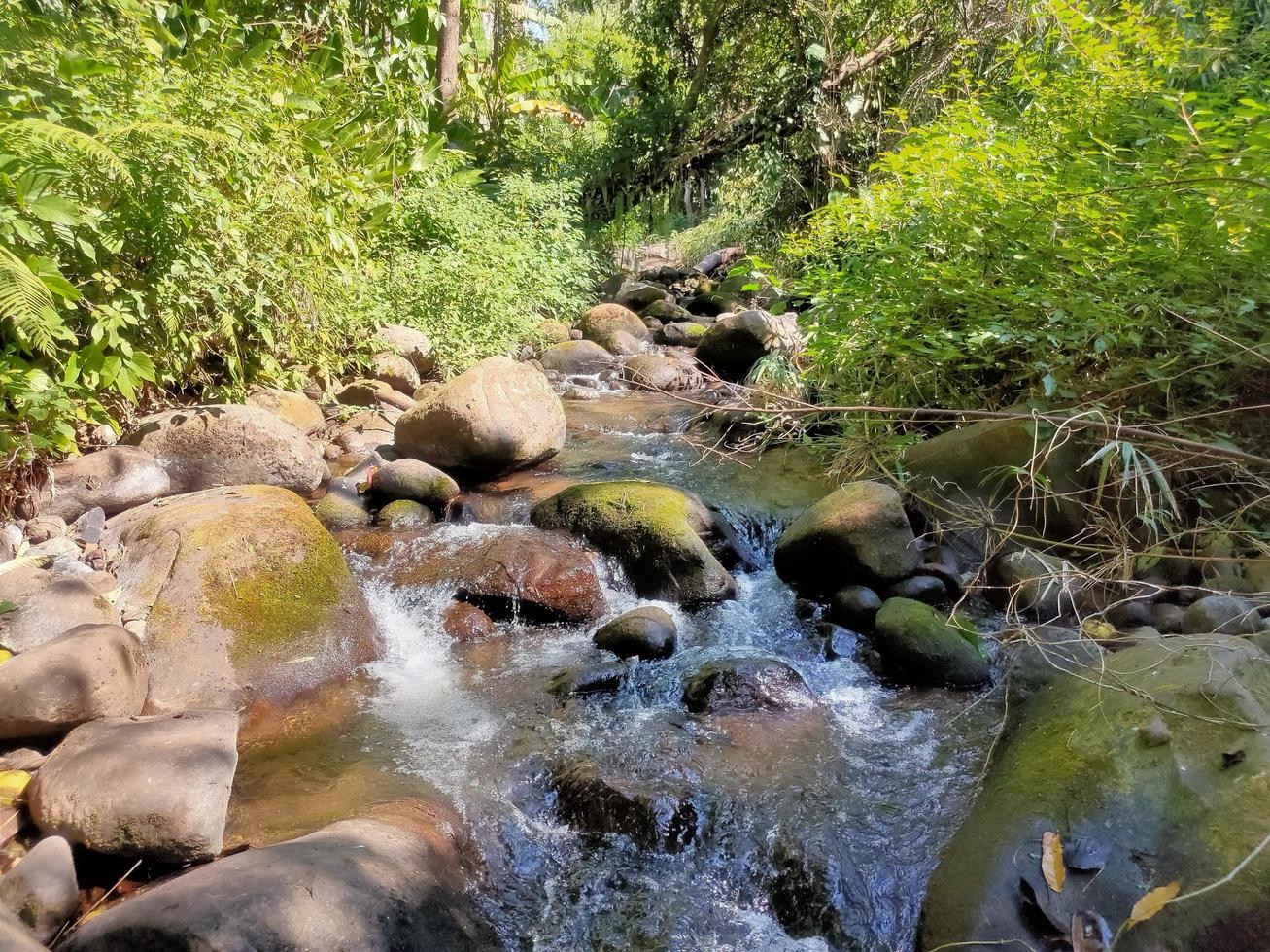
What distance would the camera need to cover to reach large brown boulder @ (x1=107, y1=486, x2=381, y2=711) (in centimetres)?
380

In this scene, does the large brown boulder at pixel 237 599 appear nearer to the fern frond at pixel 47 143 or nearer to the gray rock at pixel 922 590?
the fern frond at pixel 47 143

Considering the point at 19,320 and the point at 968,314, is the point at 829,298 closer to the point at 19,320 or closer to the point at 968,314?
the point at 968,314

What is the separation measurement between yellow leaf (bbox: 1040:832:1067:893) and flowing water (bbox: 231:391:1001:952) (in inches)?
20.4

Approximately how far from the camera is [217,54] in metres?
5.86

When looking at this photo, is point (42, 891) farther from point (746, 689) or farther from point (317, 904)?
point (746, 689)

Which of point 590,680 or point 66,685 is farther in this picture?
point 590,680

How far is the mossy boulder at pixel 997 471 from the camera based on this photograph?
4828mm

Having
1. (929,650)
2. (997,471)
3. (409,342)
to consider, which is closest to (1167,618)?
(929,650)

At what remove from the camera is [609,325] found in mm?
13016

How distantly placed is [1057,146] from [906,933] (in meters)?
4.96

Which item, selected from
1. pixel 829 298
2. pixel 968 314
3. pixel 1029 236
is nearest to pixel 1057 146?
pixel 1029 236

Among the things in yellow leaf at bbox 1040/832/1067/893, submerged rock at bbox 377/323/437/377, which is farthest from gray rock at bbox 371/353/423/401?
yellow leaf at bbox 1040/832/1067/893

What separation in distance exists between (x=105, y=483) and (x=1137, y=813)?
570cm

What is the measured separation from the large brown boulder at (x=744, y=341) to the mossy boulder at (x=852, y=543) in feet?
14.0
